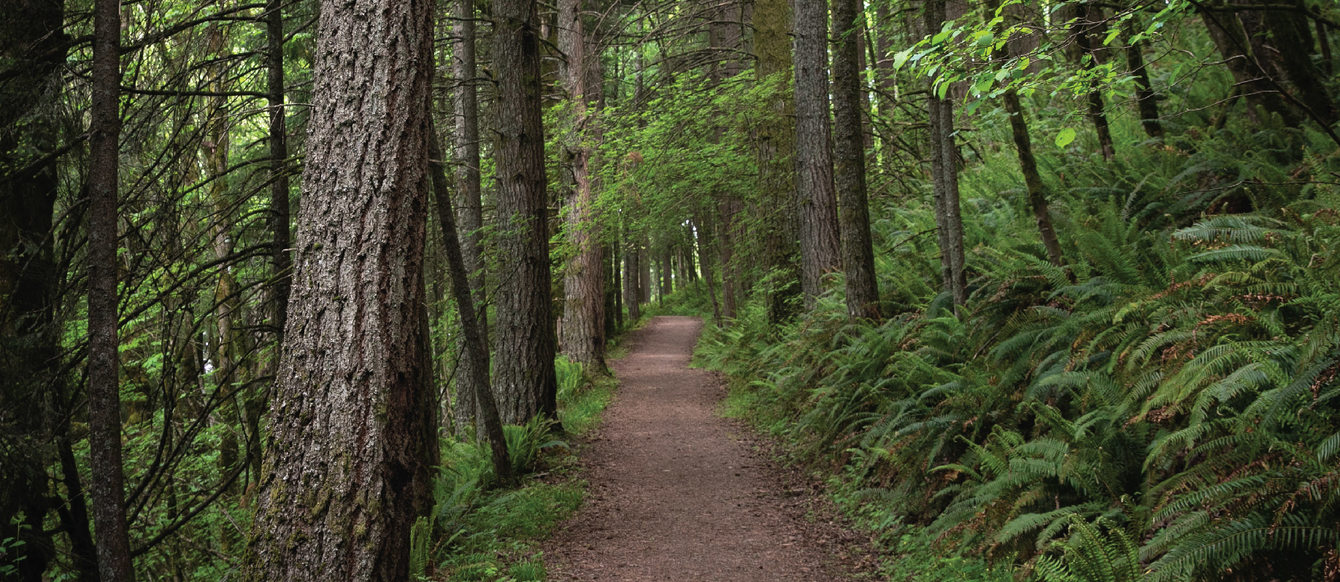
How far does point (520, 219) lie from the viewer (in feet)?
27.1

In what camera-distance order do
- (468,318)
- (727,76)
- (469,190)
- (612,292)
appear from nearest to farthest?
(468,318) < (469,190) < (727,76) < (612,292)

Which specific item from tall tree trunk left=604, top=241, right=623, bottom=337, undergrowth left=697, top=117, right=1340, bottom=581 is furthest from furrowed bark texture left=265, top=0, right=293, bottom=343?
tall tree trunk left=604, top=241, right=623, bottom=337

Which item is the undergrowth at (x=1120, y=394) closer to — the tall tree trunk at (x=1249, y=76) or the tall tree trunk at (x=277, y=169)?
the tall tree trunk at (x=1249, y=76)

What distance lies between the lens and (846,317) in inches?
339

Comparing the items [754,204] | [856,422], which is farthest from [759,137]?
[856,422]

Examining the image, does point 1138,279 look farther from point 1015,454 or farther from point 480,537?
point 480,537

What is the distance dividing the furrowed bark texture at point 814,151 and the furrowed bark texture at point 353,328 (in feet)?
20.5

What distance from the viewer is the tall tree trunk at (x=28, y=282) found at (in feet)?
15.4

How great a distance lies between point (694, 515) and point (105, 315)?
456 cm

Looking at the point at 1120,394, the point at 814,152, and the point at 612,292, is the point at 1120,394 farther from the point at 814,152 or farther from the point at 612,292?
the point at 612,292

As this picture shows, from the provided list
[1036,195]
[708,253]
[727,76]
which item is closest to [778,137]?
[727,76]

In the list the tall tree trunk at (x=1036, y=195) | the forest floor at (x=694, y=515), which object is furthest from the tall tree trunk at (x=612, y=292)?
the tall tree trunk at (x=1036, y=195)

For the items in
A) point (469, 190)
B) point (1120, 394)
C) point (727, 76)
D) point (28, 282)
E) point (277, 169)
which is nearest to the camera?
point (1120, 394)

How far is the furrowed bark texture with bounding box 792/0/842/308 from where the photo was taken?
9273mm
